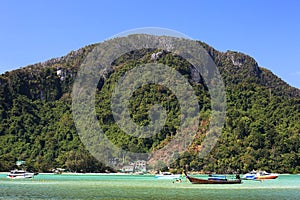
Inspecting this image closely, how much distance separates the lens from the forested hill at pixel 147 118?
98.8m

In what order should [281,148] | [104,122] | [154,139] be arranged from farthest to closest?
[104,122] → [154,139] → [281,148]

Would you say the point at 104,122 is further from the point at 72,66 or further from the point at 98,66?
the point at 72,66

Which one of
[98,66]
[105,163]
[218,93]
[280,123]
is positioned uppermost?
[98,66]

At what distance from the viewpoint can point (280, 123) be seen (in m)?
112

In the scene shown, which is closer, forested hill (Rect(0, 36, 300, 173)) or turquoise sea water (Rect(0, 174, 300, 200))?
turquoise sea water (Rect(0, 174, 300, 200))

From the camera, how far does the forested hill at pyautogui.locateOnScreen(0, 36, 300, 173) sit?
9875cm

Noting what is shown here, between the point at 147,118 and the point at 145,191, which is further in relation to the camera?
the point at 147,118

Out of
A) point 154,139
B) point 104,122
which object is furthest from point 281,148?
point 104,122

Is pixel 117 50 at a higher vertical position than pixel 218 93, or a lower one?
higher

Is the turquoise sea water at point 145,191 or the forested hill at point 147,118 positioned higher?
the forested hill at point 147,118

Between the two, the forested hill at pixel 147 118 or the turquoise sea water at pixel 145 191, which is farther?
the forested hill at pixel 147 118

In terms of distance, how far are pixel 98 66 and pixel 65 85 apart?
1425cm

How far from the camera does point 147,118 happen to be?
372 ft

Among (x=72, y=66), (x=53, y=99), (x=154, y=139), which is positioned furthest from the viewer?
(x=72, y=66)
